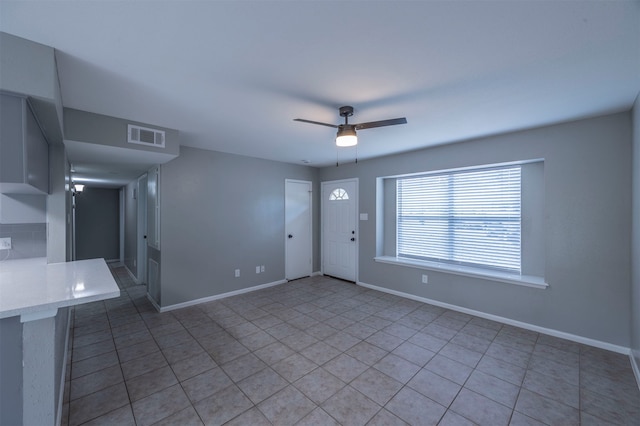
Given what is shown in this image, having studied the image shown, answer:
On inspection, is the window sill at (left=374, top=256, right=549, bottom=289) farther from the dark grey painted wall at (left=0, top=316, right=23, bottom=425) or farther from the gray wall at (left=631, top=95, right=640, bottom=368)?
the dark grey painted wall at (left=0, top=316, right=23, bottom=425)

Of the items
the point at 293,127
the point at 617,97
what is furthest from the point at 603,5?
the point at 293,127

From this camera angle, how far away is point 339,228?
5.55 m

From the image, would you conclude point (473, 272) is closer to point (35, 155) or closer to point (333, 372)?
point (333, 372)

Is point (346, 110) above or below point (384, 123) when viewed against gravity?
above

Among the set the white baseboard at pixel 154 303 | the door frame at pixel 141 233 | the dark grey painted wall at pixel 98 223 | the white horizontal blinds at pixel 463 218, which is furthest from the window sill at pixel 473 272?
the dark grey painted wall at pixel 98 223

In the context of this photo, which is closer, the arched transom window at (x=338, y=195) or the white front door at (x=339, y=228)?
the white front door at (x=339, y=228)

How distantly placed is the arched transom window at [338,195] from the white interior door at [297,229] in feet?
→ 1.71

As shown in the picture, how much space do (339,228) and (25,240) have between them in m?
4.46

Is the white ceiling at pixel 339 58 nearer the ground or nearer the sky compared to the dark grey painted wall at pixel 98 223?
nearer the sky

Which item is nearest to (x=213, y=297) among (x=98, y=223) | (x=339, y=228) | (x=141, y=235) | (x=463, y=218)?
(x=141, y=235)

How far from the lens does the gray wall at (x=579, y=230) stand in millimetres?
2658

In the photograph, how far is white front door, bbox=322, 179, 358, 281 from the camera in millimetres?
5297

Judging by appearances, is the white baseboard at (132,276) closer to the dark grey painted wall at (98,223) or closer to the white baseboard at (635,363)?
the dark grey painted wall at (98,223)

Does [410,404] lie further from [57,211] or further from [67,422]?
[57,211]
